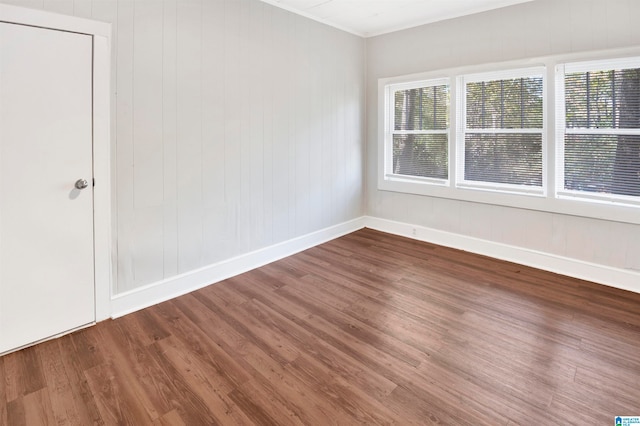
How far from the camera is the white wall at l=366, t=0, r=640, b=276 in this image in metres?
3.17

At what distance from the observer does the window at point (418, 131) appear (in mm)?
4375

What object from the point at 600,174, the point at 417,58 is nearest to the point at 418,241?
the point at 600,174

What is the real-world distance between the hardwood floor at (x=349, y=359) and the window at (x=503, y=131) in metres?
1.24

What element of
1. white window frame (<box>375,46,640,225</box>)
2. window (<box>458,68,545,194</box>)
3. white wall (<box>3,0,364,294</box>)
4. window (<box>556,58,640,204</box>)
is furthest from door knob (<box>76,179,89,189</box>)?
window (<box>556,58,640,204</box>)

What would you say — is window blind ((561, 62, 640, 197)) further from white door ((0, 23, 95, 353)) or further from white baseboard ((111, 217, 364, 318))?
white door ((0, 23, 95, 353))

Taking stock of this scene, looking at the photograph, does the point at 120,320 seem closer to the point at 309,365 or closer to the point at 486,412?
the point at 309,365

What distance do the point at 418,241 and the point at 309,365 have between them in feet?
9.54

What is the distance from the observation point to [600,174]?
10.8 ft

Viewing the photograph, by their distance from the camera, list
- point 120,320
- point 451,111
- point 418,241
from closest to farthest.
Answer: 1. point 120,320
2. point 451,111
3. point 418,241

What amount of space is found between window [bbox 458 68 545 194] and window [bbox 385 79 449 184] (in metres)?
0.24

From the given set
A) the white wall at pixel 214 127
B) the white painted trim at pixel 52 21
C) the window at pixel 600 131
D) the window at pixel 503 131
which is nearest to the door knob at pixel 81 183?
the white wall at pixel 214 127

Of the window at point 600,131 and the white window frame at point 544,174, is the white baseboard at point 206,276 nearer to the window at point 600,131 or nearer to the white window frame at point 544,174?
the white window frame at point 544,174

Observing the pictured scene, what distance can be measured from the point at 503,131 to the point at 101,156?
393 centimetres

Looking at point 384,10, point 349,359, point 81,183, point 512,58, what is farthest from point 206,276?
point 512,58
